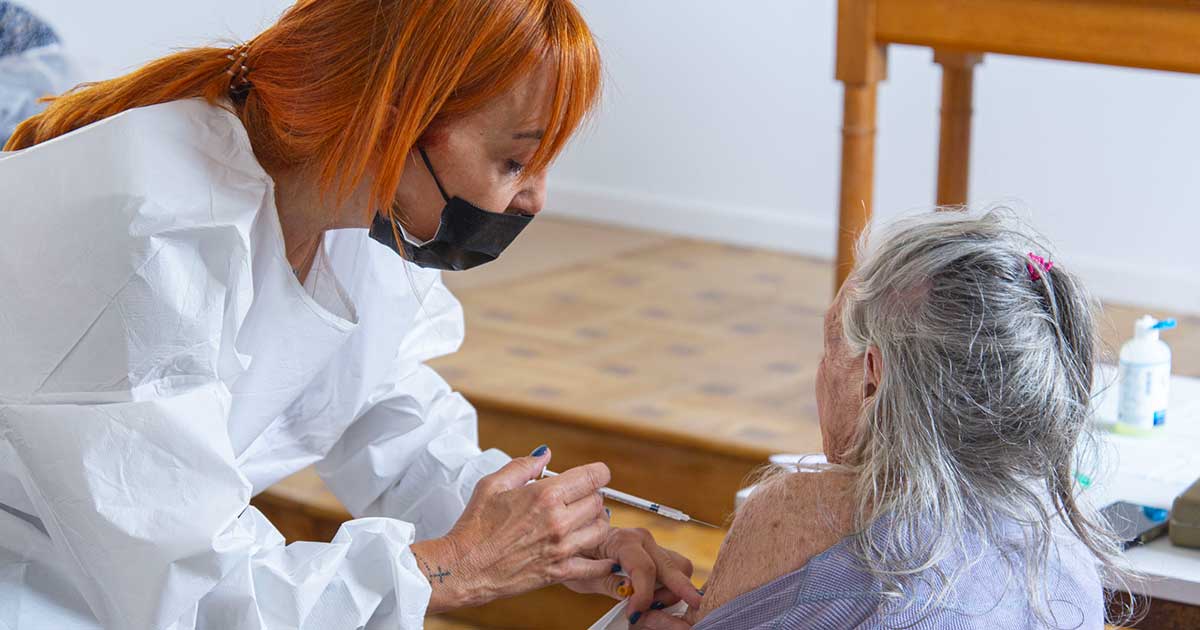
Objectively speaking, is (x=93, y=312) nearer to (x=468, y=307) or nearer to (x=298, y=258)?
(x=298, y=258)

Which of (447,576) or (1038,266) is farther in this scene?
(447,576)

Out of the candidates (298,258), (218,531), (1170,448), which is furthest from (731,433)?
(218,531)

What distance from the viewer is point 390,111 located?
4.98 feet

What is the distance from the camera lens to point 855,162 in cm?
284

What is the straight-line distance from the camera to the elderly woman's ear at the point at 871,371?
1368mm

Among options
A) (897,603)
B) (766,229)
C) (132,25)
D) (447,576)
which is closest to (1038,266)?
(897,603)

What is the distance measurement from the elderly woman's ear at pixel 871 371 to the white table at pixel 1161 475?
0.27 metres

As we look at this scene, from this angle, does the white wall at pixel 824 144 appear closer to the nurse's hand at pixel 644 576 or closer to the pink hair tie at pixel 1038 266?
the nurse's hand at pixel 644 576

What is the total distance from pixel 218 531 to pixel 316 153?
0.41m

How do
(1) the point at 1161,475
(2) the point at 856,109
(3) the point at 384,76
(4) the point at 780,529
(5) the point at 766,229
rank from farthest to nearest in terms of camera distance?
(5) the point at 766,229, (2) the point at 856,109, (1) the point at 1161,475, (3) the point at 384,76, (4) the point at 780,529

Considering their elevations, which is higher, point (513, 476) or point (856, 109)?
point (856, 109)

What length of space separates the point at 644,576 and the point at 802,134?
330cm

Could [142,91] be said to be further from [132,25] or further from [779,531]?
[132,25]

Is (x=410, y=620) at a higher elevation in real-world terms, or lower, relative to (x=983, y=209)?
lower
